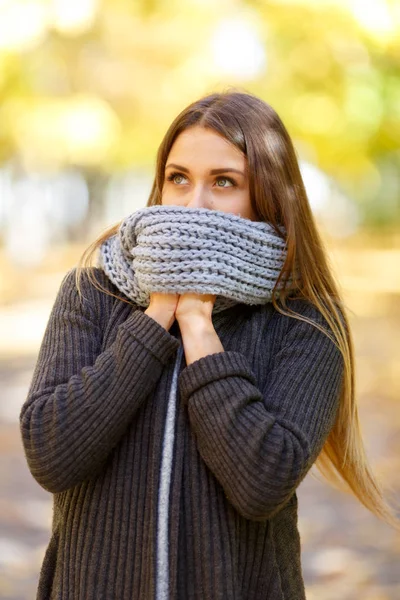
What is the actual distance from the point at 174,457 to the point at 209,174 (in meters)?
0.68

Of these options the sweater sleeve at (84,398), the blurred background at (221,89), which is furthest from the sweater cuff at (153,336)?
the blurred background at (221,89)

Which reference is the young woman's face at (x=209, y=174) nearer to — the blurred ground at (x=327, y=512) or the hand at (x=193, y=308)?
the hand at (x=193, y=308)

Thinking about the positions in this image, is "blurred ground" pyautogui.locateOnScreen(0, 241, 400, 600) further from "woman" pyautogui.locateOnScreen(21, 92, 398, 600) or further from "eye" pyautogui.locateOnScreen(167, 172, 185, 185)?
"eye" pyautogui.locateOnScreen(167, 172, 185, 185)

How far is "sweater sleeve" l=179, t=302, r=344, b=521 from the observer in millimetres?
1788

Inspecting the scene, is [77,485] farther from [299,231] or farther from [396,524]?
[396,524]

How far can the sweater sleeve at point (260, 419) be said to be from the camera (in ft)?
5.87

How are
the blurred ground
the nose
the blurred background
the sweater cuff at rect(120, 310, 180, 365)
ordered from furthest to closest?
the blurred background, the blurred ground, the nose, the sweater cuff at rect(120, 310, 180, 365)

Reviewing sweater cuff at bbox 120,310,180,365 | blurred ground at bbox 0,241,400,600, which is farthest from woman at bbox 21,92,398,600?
blurred ground at bbox 0,241,400,600

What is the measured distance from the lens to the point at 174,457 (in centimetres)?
188

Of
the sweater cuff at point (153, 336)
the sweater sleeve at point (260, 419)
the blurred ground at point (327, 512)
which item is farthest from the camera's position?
the blurred ground at point (327, 512)

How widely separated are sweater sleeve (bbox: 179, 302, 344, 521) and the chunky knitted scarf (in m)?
0.18

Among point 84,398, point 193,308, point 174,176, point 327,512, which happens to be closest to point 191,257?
point 193,308

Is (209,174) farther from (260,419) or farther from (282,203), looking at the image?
(260,419)

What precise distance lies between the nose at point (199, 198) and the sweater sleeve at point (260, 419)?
0.38 meters
